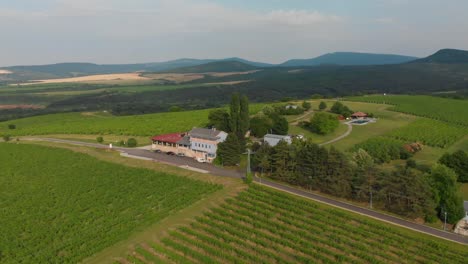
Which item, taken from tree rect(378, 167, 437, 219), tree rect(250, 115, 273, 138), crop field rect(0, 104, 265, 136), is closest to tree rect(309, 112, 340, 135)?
tree rect(250, 115, 273, 138)

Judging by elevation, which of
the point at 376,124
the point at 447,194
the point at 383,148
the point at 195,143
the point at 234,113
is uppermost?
the point at 234,113

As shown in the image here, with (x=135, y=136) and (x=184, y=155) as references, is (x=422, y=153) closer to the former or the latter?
(x=184, y=155)

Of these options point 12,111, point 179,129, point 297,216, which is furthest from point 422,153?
point 12,111

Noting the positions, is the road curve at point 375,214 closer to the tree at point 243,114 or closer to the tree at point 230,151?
the tree at point 230,151

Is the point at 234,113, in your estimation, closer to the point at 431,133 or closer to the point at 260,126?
the point at 260,126

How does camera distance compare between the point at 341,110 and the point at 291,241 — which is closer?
the point at 291,241

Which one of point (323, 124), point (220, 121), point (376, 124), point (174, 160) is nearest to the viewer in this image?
point (174, 160)

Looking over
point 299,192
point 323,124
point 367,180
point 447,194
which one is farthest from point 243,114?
point 447,194
